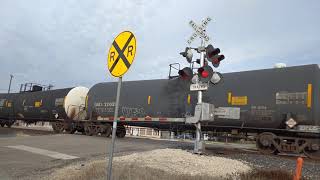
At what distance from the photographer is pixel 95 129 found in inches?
839

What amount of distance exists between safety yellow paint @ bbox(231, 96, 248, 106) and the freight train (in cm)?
4

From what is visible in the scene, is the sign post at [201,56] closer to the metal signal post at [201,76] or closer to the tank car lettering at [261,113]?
the metal signal post at [201,76]

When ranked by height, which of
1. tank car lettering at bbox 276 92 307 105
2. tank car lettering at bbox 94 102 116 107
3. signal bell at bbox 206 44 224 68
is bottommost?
tank car lettering at bbox 94 102 116 107

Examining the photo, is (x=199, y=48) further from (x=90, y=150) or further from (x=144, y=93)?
(x=144, y=93)

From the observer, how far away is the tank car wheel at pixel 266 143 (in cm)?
1386

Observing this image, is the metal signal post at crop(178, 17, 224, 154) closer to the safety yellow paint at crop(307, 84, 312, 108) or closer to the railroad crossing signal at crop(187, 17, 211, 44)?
the railroad crossing signal at crop(187, 17, 211, 44)

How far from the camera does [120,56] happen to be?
576cm

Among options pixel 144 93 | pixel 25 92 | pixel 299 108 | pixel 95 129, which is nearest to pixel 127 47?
pixel 299 108

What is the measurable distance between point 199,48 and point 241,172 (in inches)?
177

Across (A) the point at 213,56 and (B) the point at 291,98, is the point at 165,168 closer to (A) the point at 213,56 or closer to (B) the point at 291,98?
(A) the point at 213,56

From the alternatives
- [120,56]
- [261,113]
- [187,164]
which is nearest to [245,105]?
[261,113]

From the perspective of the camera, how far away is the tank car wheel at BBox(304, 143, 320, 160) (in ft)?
42.0

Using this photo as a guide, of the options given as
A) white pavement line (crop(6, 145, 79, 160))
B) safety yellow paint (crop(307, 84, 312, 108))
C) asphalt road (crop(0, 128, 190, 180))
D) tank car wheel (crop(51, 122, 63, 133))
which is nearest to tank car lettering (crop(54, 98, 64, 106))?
tank car wheel (crop(51, 122, 63, 133))

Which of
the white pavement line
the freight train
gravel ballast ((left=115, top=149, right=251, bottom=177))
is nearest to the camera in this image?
gravel ballast ((left=115, top=149, right=251, bottom=177))
